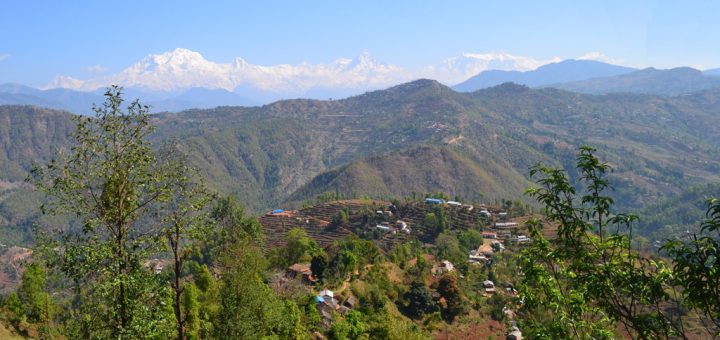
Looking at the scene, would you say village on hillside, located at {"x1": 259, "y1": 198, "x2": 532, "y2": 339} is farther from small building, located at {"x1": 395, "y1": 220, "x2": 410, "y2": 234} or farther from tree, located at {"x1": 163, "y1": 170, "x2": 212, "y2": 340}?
tree, located at {"x1": 163, "y1": 170, "x2": 212, "y2": 340}

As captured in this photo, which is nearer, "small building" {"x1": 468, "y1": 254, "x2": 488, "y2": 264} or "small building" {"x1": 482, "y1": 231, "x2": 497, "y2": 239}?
"small building" {"x1": 468, "y1": 254, "x2": 488, "y2": 264}

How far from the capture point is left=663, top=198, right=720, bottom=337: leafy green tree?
5965 millimetres

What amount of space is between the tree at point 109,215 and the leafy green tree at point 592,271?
7.64 m

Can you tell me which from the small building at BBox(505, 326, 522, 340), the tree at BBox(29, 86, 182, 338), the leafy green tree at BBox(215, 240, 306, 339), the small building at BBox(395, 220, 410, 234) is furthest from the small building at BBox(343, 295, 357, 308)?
the small building at BBox(395, 220, 410, 234)

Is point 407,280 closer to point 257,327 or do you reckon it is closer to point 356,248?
point 356,248

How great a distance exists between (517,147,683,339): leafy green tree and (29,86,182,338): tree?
7.64m

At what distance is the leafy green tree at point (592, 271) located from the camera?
6777 mm

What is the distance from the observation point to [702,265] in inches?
233

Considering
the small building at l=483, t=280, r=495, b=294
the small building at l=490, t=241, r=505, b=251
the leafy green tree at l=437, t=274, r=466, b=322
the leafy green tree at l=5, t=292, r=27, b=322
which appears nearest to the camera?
the leafy green tree at l=5, t=292, r=27, b=322

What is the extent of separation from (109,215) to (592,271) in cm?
952

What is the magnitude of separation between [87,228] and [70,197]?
0.81 meters

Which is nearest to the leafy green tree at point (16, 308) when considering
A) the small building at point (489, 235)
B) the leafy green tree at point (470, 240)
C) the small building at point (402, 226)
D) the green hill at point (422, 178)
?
the leafy green tree at point (470, 240)

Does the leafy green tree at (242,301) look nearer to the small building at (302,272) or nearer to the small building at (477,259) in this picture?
the small building at (302,272)

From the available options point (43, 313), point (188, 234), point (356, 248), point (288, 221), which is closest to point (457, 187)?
point (288, 221)
